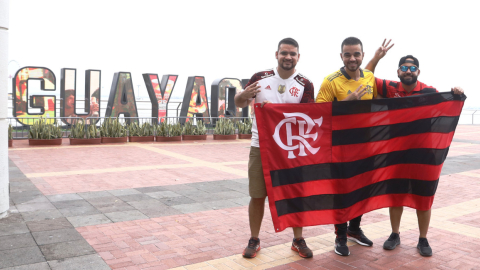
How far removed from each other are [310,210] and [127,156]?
29.2 ft

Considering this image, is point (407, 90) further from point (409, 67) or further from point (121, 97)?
point (121, 97)

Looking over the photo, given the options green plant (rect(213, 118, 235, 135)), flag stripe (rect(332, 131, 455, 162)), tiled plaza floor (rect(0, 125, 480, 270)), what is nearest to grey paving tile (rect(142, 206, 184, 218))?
tiled plaza floor (rect(0, 125, 480, 270))

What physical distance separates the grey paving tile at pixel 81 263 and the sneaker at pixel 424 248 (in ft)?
10.5

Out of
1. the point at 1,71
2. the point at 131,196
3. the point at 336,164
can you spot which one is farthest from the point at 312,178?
the point at 1,71

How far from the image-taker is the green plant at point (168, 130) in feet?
56.1

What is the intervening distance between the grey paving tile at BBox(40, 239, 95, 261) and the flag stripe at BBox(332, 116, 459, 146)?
2.80 m

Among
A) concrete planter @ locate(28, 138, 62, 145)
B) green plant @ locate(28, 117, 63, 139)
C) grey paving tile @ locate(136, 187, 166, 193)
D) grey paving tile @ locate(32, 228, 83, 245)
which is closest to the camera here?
grey paving tile @ locate(32, 228, 83, 245)

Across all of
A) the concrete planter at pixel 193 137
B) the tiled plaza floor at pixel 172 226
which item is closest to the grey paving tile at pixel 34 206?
the tiled plaza floor at pixel 172 226

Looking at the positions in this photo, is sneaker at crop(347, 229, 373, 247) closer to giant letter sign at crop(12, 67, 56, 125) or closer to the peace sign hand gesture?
the peace sign hand gesture

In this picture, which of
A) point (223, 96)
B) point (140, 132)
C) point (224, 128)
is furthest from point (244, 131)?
point (140, 132)

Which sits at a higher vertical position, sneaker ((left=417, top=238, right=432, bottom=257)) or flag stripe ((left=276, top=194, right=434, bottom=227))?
flag stripe ((left=276, top=194, right=434, bottom=227))

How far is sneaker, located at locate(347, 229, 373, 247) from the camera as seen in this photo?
15.7 ft

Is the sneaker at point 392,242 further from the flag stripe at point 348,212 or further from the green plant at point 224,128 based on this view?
the green plant at point 224,128

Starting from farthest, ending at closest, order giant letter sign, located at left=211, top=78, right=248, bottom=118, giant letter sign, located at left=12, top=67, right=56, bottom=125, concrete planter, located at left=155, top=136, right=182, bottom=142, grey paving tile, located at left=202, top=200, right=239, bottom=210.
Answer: giant letter sign, located at left=211, top=78, right=248, bottom=118, giant letter sign, located at left=12, top=67, right=56, bottom=125, concrete planter, located at left=155, top=136, right=182, bottom=142, grey paving tile, located at left=202, top=200, right=239, bottom=210
